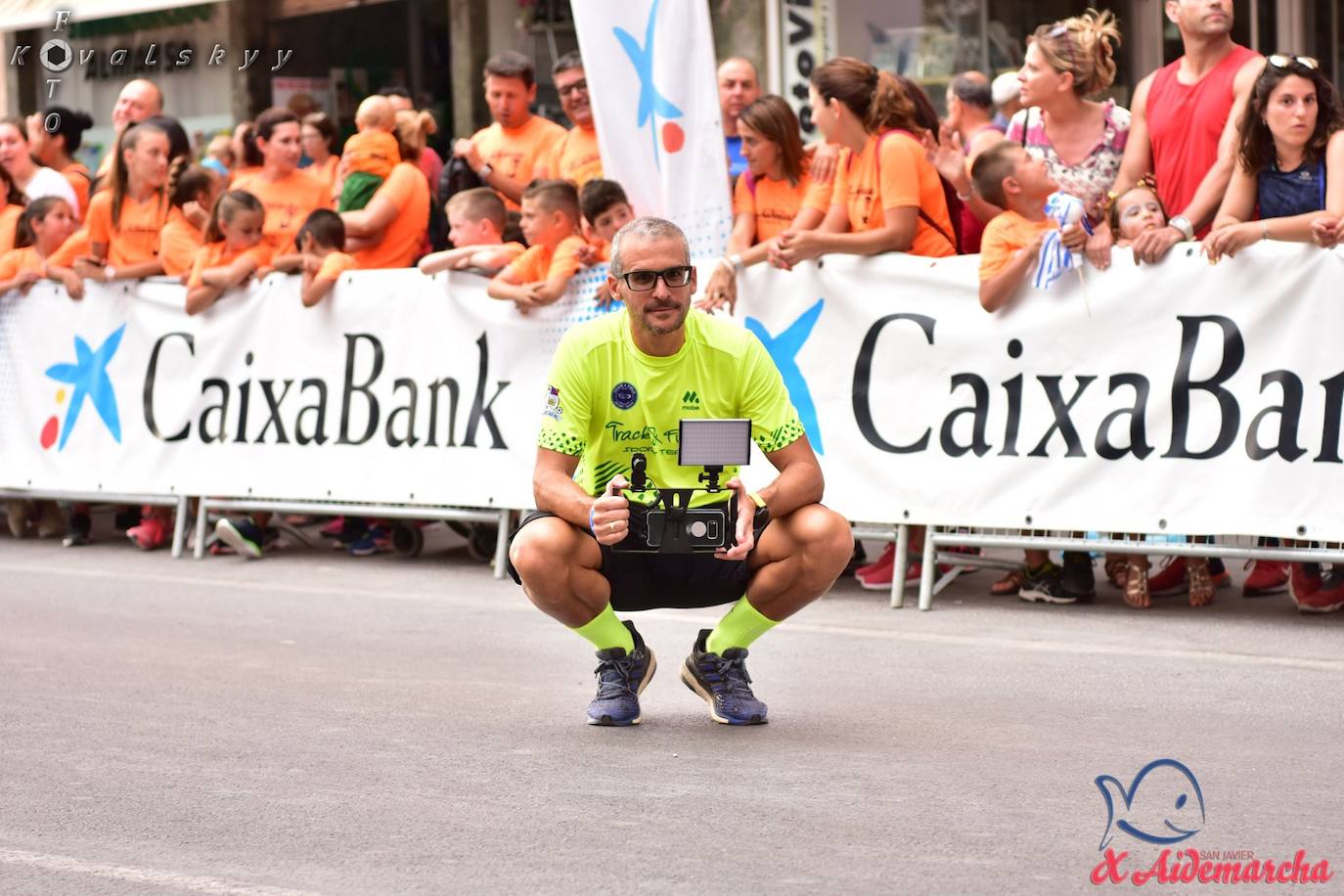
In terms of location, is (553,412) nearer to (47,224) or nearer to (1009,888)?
(1009,888)

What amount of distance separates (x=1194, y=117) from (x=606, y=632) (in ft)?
13.4

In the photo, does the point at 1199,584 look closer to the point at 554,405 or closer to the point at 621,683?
the point at 621,683

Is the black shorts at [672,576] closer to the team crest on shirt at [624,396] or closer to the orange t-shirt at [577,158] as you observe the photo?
the team crest on shirt at [624,396]

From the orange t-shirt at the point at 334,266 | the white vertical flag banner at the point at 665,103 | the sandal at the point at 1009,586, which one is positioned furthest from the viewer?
the orange t-shirt at the point at 334,266

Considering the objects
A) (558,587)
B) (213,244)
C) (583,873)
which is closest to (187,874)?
(583,873)

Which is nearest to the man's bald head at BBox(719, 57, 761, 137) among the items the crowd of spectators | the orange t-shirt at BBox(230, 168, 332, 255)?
the crowd of spectators

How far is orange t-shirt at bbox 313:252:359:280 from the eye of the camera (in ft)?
36.2

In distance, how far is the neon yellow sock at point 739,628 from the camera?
649 cm

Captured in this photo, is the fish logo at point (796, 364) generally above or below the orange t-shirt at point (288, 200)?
below

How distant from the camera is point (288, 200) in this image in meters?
12.1

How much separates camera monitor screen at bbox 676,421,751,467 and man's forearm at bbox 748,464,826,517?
0.49 metres

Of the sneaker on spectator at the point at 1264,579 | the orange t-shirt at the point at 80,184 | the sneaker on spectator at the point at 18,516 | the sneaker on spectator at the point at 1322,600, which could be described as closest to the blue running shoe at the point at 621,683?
the sneaker on spectator at the point at 1322,600

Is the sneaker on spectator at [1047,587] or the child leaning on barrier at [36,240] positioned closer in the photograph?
the sneaker on spectator at [1047,587]

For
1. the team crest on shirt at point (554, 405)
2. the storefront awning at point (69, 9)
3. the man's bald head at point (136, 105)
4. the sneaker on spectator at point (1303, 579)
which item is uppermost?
the storefront awning at point (69, 9)
